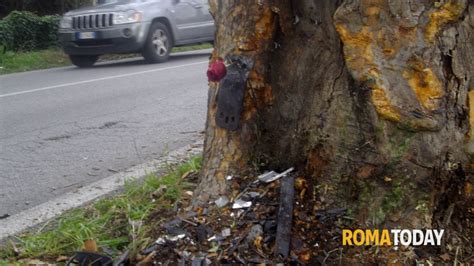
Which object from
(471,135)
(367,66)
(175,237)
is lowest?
(175,237)

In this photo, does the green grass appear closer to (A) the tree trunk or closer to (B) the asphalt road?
(B) the asphalt road

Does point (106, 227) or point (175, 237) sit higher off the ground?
point (175, 237)

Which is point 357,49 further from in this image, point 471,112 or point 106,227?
point 106,227

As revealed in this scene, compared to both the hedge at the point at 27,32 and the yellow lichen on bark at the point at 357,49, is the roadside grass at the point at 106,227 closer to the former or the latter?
the yellow lichen on bark at the point at 357,49

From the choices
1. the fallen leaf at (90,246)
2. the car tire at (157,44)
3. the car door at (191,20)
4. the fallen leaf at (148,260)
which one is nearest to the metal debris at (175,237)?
the fallen leaf at (148,260)

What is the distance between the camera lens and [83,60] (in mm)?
12812

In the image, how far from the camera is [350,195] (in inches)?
88.4

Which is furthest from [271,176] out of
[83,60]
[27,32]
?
[27,32]

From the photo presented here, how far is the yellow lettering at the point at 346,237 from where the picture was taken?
2148 mm

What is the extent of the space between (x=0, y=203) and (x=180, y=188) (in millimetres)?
1465

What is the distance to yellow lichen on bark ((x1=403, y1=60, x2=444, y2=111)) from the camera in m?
2.05

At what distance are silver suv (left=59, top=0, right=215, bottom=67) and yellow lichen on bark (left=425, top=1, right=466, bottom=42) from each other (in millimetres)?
10304

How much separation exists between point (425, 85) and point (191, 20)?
451 inches

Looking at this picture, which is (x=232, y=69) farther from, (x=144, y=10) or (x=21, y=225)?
(x=144, y=10)
